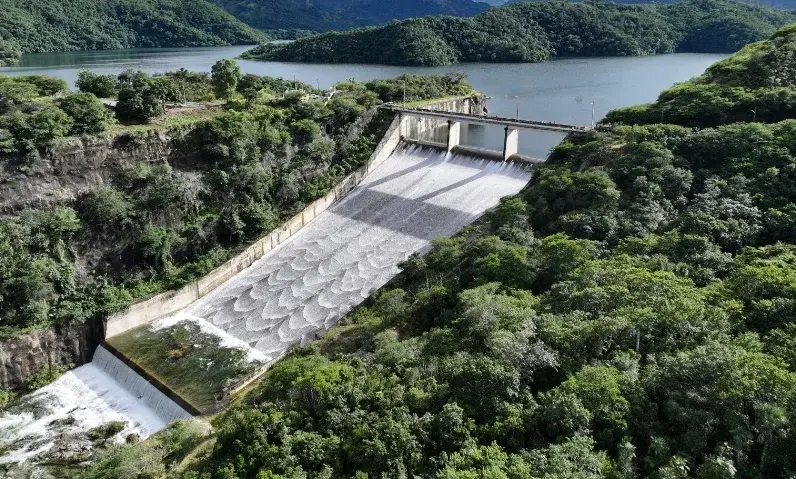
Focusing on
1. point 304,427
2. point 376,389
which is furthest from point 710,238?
point 304,427

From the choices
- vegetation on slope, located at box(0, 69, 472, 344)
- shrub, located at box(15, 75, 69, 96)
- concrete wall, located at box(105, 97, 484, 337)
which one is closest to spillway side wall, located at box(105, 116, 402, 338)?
concrete wall, located at box(105, 97, 484, 337)

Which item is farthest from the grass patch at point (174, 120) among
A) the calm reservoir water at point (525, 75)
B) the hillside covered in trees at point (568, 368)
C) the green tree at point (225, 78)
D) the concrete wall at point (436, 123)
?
the calm reservoir water at point (525, 75)

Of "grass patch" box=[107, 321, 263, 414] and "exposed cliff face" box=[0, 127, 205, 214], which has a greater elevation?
"exposed cliff face" box=[0, 127, 205, 214]

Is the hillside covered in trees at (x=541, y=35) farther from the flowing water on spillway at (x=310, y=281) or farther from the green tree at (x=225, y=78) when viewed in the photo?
the flowing water on spillway at (x=310, y=281)

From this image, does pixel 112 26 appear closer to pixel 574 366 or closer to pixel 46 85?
pixel 46 85

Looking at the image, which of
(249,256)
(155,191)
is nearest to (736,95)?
(249,256)

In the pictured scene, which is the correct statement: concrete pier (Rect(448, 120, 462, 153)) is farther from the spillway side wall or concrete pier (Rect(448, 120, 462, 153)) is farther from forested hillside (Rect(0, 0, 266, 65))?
forested hillside (Rect(0, 0, 266, 65))
